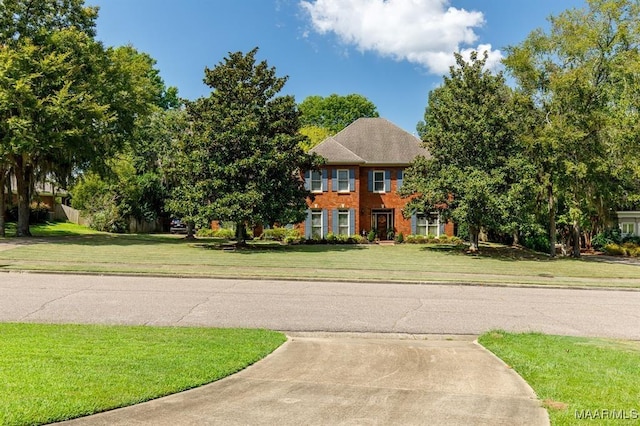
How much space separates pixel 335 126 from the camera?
7562 centimetres

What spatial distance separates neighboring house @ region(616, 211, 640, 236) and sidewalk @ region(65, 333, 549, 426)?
41.3 m

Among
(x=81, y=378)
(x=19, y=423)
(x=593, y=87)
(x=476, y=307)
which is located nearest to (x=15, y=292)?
(x=81, y=378)

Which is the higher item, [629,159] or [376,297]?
[629,159]

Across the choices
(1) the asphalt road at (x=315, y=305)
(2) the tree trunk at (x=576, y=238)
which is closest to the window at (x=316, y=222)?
(2) the tree trunk at (x=576, y=238)

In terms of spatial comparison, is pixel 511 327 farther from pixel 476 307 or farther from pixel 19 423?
pixel 19 423

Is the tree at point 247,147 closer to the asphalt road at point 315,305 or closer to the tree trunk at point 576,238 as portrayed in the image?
the asphalt road at point 315,305

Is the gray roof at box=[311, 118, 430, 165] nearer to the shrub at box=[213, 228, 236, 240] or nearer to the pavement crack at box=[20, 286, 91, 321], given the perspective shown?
the shrub at box=[213, 228, 236, 240]

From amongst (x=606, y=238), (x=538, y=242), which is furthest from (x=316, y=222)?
(x=606, y=238)

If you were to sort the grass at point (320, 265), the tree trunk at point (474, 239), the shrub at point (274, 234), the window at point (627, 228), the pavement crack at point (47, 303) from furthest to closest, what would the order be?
the window at point (627, 228) → the shrub at point (274, 234) → the tree trunk at point (474, 239) → the grass at point (320, 265) → the pavement crack at point (47, 303)

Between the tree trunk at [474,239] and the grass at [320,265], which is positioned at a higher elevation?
the tree trunk at [474,239]

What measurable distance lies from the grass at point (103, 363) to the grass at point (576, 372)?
12.2 feet

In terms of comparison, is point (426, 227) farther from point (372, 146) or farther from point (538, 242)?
point (538, 242)

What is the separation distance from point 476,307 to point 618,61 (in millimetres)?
22573

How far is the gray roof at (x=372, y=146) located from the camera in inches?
1478
